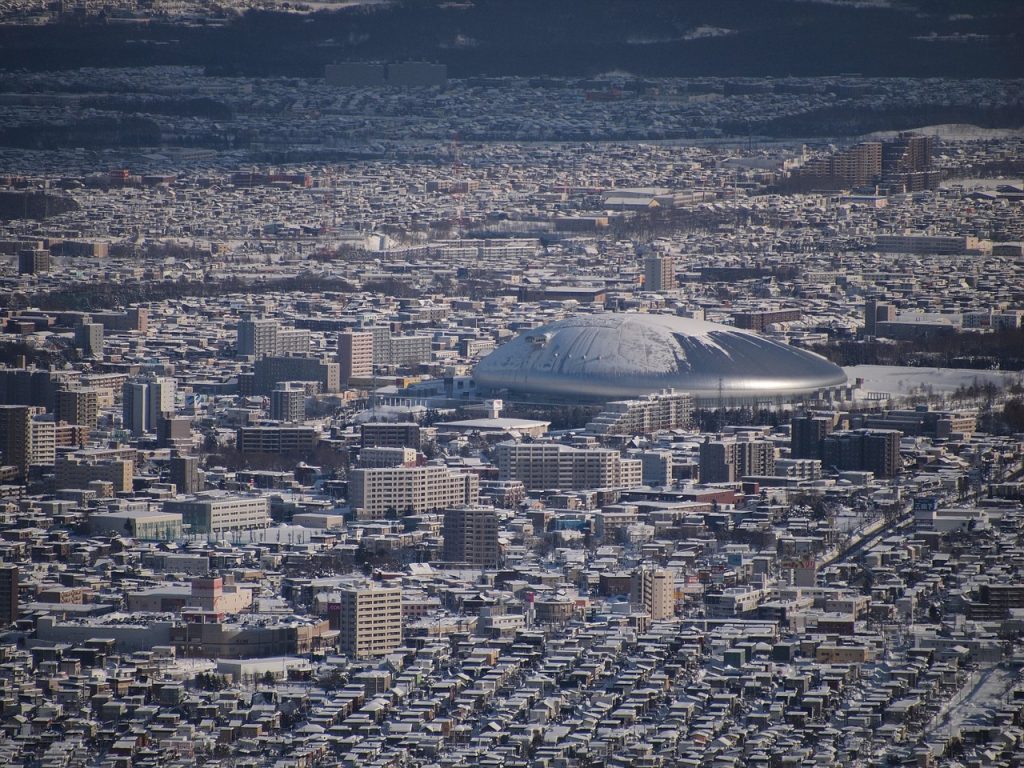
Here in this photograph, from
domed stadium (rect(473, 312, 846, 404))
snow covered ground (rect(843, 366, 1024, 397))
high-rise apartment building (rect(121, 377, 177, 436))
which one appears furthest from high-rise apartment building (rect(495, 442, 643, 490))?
snow covered ground (rect(843, 366, 1024, 397))

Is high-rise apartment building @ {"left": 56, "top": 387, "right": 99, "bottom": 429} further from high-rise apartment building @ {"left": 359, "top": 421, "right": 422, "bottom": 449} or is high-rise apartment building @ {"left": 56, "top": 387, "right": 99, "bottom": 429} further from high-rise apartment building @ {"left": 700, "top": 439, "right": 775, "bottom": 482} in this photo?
high-rise apartment building @ {"left": 700, "top": 439, "right": 775, "bottom": 482}

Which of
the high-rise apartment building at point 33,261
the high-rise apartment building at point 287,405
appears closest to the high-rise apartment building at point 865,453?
the high-rise apartment building at point 287,405

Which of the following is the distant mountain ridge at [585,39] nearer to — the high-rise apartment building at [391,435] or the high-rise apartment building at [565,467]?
the high-rise apartment building at [391,435]

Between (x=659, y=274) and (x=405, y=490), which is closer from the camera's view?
(x=405, y=490)

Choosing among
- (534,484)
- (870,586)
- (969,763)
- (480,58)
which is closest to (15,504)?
(534,484)

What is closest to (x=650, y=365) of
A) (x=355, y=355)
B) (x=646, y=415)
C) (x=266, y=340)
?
(x=646, y=415)

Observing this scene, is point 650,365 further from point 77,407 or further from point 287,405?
point 77,407

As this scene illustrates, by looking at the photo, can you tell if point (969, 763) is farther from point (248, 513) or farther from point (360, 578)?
point (248, 513)
